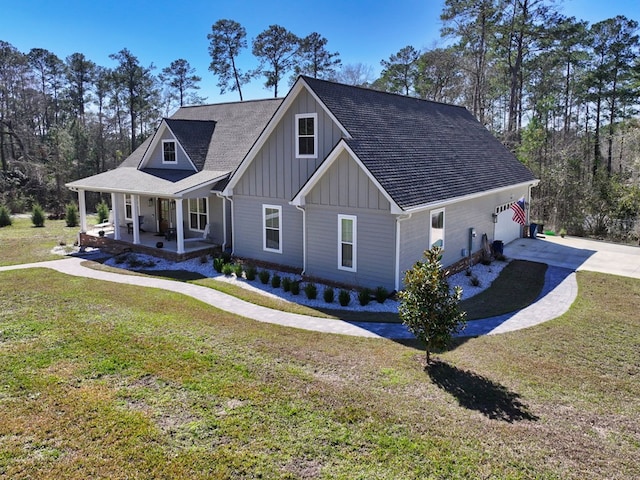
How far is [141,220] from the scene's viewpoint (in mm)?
23000

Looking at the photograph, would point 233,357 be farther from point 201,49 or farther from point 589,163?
point 201,49

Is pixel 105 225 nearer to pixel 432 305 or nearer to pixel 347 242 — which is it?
pixel 347 242

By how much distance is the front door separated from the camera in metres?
22.2

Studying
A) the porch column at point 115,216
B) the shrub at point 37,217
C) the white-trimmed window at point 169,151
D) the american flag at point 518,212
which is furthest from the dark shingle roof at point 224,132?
the american flag at point 518,212

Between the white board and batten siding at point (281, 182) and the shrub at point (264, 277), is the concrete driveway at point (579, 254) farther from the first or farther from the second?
the shrub at point (264, 277)

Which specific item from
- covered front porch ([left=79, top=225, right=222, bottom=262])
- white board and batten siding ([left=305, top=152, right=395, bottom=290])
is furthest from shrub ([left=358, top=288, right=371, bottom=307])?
covered front porch ([left=79, top=225, right=222, bottom=262])

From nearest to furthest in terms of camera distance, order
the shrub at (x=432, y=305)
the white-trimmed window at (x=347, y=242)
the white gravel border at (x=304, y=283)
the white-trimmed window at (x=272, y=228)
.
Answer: the shrub at (x=432, y=305) < the white gravel border at (x=304, y=283) < the white-trimmed window at (x=347, y=242) < the white-trimmed window at (x=272, y=228)

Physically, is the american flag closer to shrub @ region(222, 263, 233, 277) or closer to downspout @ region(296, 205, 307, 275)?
downspout @ region(296, 205, 307, 275)

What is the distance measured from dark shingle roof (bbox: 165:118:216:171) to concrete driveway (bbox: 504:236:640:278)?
1426cm

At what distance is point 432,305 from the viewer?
842 centimetres

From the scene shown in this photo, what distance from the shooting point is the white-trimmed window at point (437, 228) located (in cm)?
1473

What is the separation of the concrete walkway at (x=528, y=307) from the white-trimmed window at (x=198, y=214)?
4.78 m

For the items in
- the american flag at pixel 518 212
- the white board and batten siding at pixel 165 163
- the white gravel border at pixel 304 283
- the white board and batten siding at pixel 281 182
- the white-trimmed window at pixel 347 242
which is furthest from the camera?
the white board and batten siding at pixel 165 163

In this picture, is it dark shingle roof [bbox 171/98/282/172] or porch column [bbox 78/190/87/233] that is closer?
dark shingle roof [bbox 171/98/282/172]
